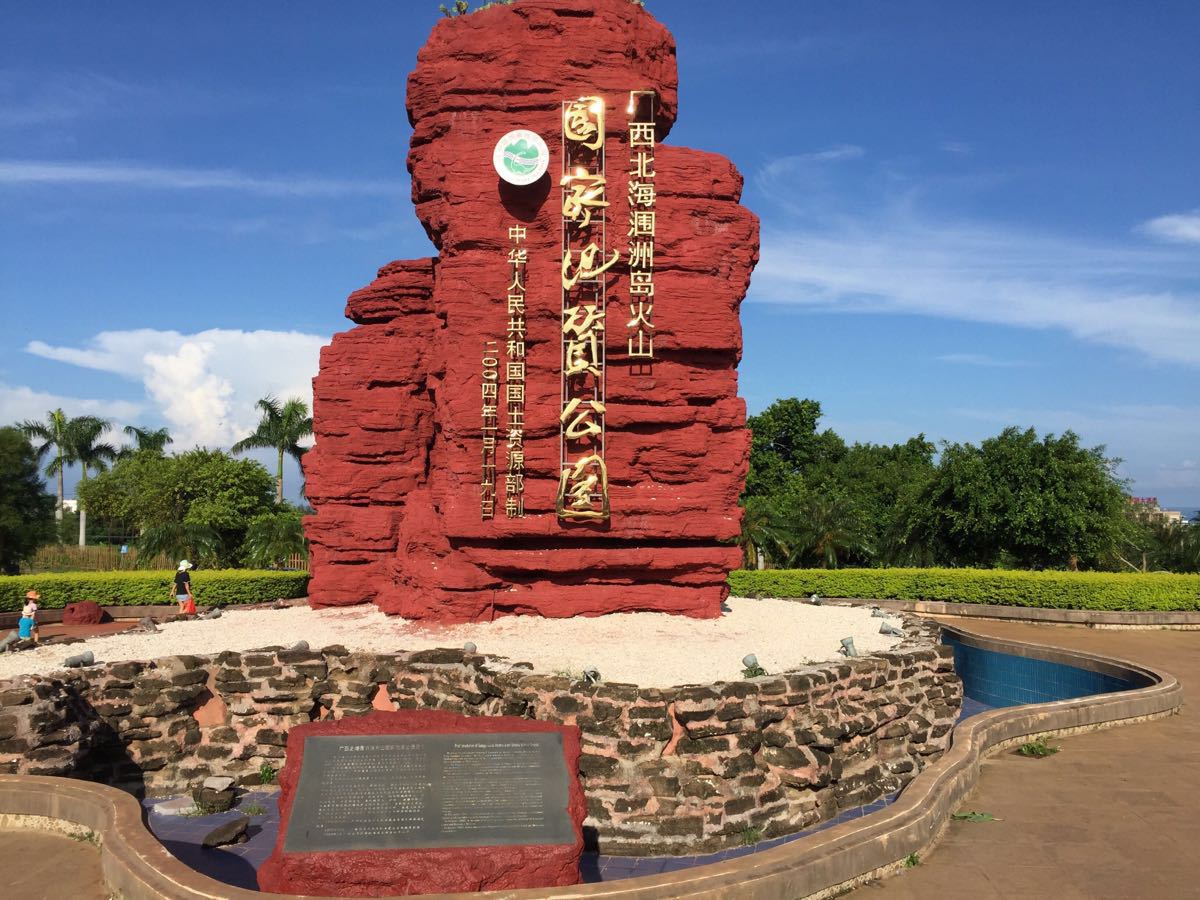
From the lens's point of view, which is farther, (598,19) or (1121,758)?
(598,19)

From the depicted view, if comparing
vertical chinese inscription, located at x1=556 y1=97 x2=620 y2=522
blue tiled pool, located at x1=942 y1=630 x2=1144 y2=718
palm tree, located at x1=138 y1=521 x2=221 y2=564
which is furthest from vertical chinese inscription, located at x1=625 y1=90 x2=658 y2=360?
palm tree, located at x1=138 y1=521 x2=221 y2=564

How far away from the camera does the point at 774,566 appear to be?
121 ft

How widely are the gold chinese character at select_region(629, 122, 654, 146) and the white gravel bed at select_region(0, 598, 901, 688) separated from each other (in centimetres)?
921

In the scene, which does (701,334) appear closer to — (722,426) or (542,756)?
(722,426)

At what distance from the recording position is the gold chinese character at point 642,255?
16.9m

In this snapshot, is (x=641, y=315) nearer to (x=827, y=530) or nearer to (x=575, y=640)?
(x=575, y=640)

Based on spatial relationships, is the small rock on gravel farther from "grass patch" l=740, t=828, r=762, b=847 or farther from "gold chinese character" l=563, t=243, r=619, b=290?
"gold chinese character" l=563, t=243, r=619, b=290

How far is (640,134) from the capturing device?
17.1 metres

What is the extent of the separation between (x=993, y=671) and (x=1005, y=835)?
12054mm

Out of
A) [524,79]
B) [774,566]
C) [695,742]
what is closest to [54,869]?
[695,742]

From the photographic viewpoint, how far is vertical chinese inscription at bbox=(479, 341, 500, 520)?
16.7 m

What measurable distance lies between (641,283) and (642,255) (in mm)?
553

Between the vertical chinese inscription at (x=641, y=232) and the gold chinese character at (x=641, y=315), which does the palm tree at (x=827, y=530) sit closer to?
the vertical chinese inscription at (x=641, y=232)

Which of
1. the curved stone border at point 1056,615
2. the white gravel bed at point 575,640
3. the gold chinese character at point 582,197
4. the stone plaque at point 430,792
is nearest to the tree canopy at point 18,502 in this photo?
the white gravel bed at point 575,640
